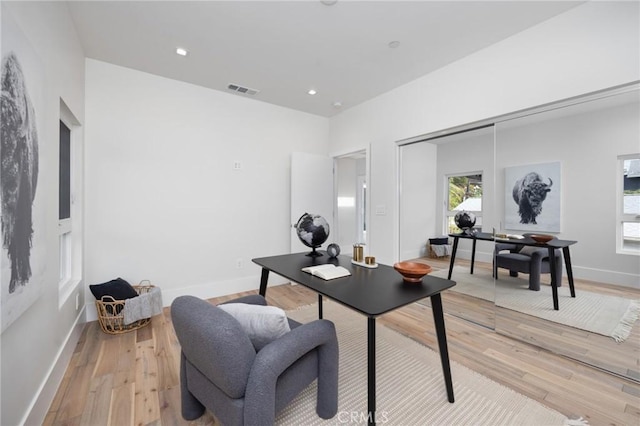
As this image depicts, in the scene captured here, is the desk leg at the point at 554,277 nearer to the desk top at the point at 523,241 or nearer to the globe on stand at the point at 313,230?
the desk top at the point at 523,241

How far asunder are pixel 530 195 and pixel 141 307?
3849 mm

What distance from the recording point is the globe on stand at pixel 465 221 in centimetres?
294

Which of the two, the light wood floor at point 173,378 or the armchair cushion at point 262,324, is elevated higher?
the armchair cushion at point 262,324

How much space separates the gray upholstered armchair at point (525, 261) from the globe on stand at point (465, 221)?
1.12 ft

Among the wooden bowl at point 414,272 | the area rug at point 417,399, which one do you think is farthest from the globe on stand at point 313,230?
the area rug at point 417,399

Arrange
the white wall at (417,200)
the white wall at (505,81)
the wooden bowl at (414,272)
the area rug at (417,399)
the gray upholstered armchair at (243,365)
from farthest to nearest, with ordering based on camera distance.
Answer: the white wall at (417,200)
the white wall at (505,81)
the wooden bowl at (414,272)
the area rug at (417,399)
the gray upholstered armchair at (243,365)

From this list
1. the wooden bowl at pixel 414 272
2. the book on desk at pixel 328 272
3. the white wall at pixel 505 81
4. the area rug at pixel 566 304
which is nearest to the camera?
the wooden bowl at pixel 414 272

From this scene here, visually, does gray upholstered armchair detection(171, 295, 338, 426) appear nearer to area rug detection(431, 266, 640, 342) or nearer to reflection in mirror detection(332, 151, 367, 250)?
area rug detection(431, 266, 640, 342)

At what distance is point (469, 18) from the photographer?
2.15m

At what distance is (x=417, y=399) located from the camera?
5.49 feet

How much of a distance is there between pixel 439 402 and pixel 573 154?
223 cm

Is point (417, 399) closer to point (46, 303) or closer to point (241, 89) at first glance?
point (46, 303)

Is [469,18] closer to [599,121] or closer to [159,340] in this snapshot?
[599,121]

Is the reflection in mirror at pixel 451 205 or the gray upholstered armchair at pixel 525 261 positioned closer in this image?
the gray upholstered armchair at pixel 525 261
